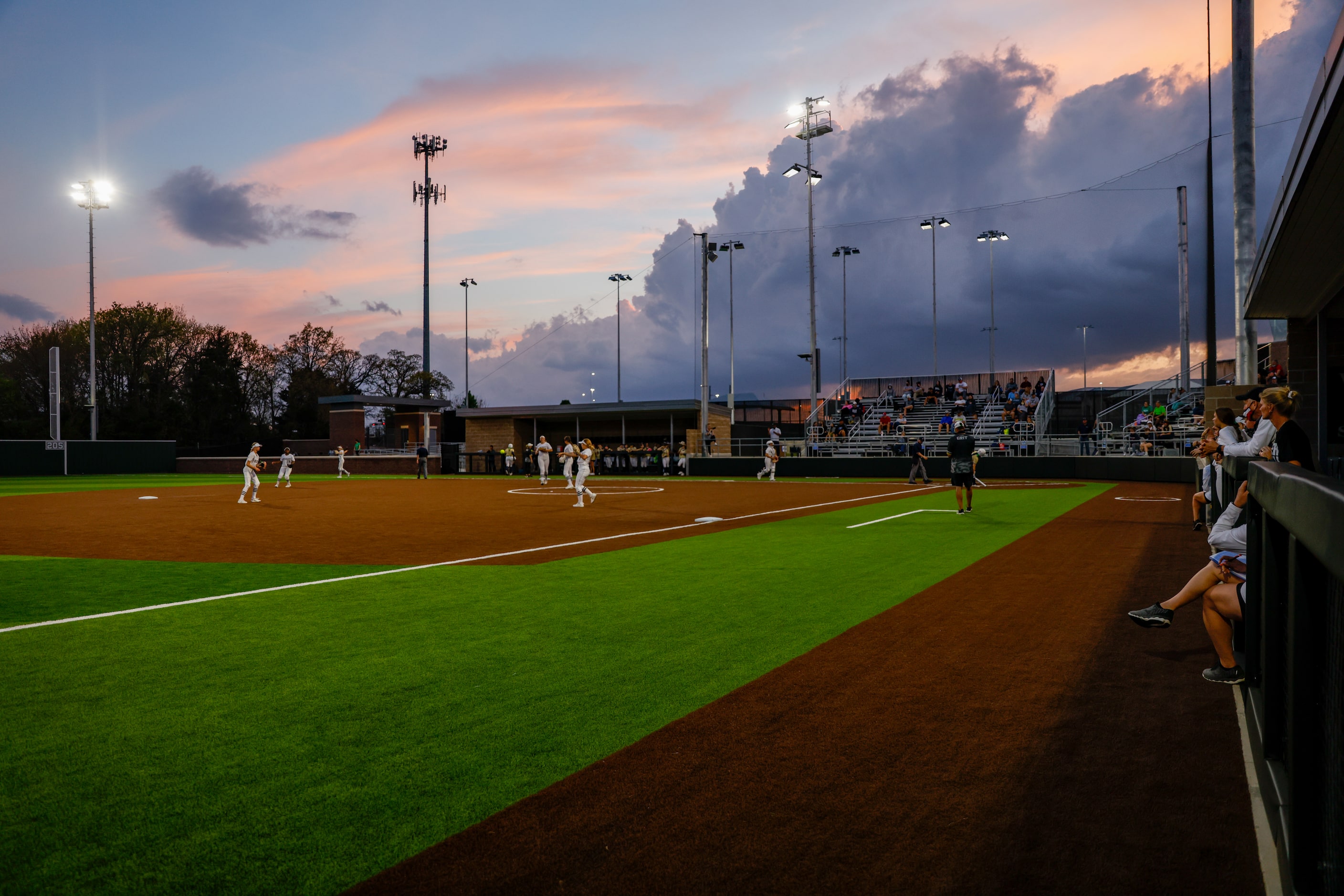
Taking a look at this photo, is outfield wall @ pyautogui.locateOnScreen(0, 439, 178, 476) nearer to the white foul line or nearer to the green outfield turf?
the green outfield turf

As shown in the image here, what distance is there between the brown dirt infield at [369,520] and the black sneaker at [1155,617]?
7554 millimetres

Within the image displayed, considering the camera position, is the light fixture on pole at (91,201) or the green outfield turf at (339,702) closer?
the green outfield turf at (339,702)

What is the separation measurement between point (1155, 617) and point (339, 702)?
6.09 meters

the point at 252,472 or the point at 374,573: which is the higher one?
the point at 252,472

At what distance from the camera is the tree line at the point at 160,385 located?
7512 centimetres

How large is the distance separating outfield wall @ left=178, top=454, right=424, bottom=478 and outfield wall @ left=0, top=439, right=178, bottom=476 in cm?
192

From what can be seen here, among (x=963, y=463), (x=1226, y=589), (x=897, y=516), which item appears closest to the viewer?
(x=1226, y=589)

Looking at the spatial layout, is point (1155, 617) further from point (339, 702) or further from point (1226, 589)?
point (339, 702)

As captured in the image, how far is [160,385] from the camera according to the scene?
268 ft

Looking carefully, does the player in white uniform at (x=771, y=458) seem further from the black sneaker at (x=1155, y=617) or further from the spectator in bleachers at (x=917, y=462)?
the black sneaker at (x=1155, y=617)

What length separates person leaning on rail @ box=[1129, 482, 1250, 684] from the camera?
18.4ft

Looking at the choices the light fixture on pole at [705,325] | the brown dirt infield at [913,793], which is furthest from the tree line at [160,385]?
the brown dirt infield at [913,793]

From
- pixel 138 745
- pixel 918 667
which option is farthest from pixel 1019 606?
pixel 138 745

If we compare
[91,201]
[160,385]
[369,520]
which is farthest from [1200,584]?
[160,385]
